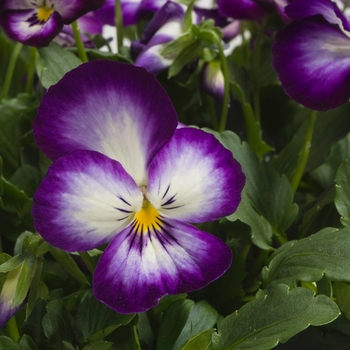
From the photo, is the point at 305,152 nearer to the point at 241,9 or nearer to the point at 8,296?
the point at 241,9

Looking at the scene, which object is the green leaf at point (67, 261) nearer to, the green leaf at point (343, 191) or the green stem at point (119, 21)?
the green leaf at point (343, 191)

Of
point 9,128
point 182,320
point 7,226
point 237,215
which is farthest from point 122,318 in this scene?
point 9,128

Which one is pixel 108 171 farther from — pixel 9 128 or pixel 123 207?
pixel 9 128

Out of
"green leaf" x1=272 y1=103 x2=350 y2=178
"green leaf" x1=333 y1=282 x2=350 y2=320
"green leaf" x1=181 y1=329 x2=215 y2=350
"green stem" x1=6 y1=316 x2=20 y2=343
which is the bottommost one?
"green leaf" x1=272 y1=103 x2=350 y2=178

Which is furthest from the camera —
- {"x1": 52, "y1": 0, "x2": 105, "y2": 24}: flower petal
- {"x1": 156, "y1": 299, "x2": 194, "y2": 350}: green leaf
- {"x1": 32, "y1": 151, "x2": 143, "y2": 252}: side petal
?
{"x1": 52, "y1": 0, "x2": 105, "y2": 24}: flower petal

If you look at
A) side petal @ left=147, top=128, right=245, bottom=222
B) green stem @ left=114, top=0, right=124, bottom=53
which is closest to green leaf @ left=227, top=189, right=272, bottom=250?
side petal @ left=147, top=128, right=245, bottom=222

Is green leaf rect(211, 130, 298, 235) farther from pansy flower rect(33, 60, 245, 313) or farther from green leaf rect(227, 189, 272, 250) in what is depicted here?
pansy flower rect(33, 60, 245, 313)

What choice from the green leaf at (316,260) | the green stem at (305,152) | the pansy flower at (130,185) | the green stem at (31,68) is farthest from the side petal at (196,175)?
the green stem at (31,68)
